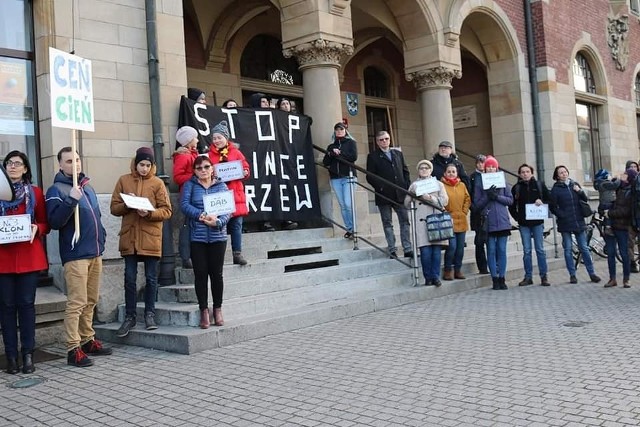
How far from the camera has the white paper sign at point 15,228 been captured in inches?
210

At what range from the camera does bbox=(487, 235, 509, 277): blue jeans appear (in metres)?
9.44

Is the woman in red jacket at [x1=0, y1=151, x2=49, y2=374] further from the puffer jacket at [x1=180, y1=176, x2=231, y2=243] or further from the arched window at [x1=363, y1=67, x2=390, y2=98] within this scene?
the arched window at [x1=363, y1=67, x2=390, y2=98]

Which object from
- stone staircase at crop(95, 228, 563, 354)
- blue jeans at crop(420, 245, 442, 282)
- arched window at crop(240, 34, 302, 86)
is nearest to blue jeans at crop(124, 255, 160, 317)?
stone staircase at crop(95, 228, 563, 354)

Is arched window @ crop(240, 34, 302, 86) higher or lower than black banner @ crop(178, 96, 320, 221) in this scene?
higher

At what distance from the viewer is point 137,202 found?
6.10 m

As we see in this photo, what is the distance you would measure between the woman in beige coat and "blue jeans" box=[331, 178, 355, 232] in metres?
0.93

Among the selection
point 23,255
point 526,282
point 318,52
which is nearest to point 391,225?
point 526,282

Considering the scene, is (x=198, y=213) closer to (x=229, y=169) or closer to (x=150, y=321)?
(x=229, y=169)

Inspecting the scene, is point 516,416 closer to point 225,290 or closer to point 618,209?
point 225,290

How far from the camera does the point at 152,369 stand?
17.9 ft

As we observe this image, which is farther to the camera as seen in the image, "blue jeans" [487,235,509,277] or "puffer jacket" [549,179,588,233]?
"puffer jacket" [549,179,588,233]

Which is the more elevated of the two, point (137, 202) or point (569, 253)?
point (137, 202)

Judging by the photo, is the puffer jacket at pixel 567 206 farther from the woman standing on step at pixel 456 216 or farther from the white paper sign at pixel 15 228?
the white paper sign at pixel 15 228

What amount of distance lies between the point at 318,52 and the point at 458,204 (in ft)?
10.8
